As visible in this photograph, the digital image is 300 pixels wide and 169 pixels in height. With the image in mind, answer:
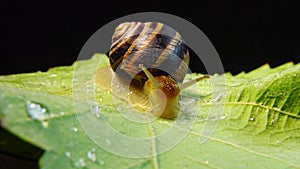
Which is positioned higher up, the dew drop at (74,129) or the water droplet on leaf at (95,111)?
the dew drop at (74,129)

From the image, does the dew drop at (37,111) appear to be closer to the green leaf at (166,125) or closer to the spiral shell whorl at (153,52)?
the green leaf at (166,125)

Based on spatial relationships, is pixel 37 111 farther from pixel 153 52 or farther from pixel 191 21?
pixel 191 21

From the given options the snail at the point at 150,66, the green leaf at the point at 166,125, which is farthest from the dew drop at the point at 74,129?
the snail at the point at 150,66

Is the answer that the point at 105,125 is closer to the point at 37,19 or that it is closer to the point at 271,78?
the point at 271,78

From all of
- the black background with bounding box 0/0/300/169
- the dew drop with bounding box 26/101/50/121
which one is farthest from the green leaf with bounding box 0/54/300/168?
the black background with bounding box 0/0/300/169

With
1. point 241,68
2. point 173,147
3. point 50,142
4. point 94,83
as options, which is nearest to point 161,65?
point 94,83

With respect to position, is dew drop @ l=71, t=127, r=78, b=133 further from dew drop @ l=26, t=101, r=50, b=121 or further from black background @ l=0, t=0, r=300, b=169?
black background @ l=0, t=0, r=300, b=169
